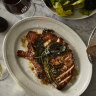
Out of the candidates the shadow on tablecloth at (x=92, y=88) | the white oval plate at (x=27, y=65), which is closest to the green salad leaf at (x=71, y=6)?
the white oval plate at (x=27, y=65)

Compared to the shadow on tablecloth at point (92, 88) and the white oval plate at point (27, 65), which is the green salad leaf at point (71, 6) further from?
the shadow on tablecloth at point (92, 88)

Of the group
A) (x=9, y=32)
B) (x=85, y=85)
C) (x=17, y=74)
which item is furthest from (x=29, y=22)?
(x=85, y=85)

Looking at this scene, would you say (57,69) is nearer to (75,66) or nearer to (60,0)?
(75,66)

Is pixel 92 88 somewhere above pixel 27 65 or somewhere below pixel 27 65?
below

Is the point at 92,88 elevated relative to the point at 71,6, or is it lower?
lower

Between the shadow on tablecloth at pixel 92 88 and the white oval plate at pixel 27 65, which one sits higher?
the white oval plate at pixel 27 65

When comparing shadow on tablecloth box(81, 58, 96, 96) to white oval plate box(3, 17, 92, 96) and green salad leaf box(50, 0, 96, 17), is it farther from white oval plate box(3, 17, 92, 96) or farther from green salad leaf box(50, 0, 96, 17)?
green salad leaf box(50, 0, 96, 17)

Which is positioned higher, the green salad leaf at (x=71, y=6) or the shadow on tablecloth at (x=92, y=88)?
the green salad leaf at (x=71, y=6)

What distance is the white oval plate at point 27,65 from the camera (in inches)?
70.0

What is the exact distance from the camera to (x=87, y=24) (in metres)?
1.89

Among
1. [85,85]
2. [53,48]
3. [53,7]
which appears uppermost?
[53,7]

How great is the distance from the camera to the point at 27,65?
1.81 meters

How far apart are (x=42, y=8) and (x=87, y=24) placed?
10.9 inches

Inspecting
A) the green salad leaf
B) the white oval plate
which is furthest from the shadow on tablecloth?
the green salad leaf
